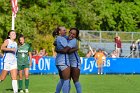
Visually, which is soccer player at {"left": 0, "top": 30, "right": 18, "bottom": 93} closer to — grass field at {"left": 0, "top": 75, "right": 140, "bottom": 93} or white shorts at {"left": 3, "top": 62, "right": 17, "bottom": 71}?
white shorts at {"left": 3, "top": 62, "right": 17, "bottom": 71}

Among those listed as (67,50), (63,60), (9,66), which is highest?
(67,50)

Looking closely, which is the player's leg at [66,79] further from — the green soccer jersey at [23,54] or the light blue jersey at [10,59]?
the green soccer jersey at [23,54]

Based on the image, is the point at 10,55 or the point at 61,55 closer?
the point at 61,55

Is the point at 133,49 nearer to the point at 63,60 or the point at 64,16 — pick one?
the point at 64,16

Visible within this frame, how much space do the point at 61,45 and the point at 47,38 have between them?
27.8 metres

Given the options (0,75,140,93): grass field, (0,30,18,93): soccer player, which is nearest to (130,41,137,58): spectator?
(0,75,140,93): grass field

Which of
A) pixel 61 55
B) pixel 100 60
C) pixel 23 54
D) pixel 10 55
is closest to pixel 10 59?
pixel 10 55

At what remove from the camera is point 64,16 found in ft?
153

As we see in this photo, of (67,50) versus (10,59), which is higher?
(67,50)

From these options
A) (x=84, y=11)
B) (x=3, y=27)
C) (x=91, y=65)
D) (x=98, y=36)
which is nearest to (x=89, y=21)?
(x=84, y=11)

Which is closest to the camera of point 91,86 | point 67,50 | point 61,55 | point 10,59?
point 67,50

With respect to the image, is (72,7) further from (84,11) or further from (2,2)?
(2,2)

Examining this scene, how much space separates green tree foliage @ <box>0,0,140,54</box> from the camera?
1644 inches

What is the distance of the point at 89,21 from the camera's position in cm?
4712
